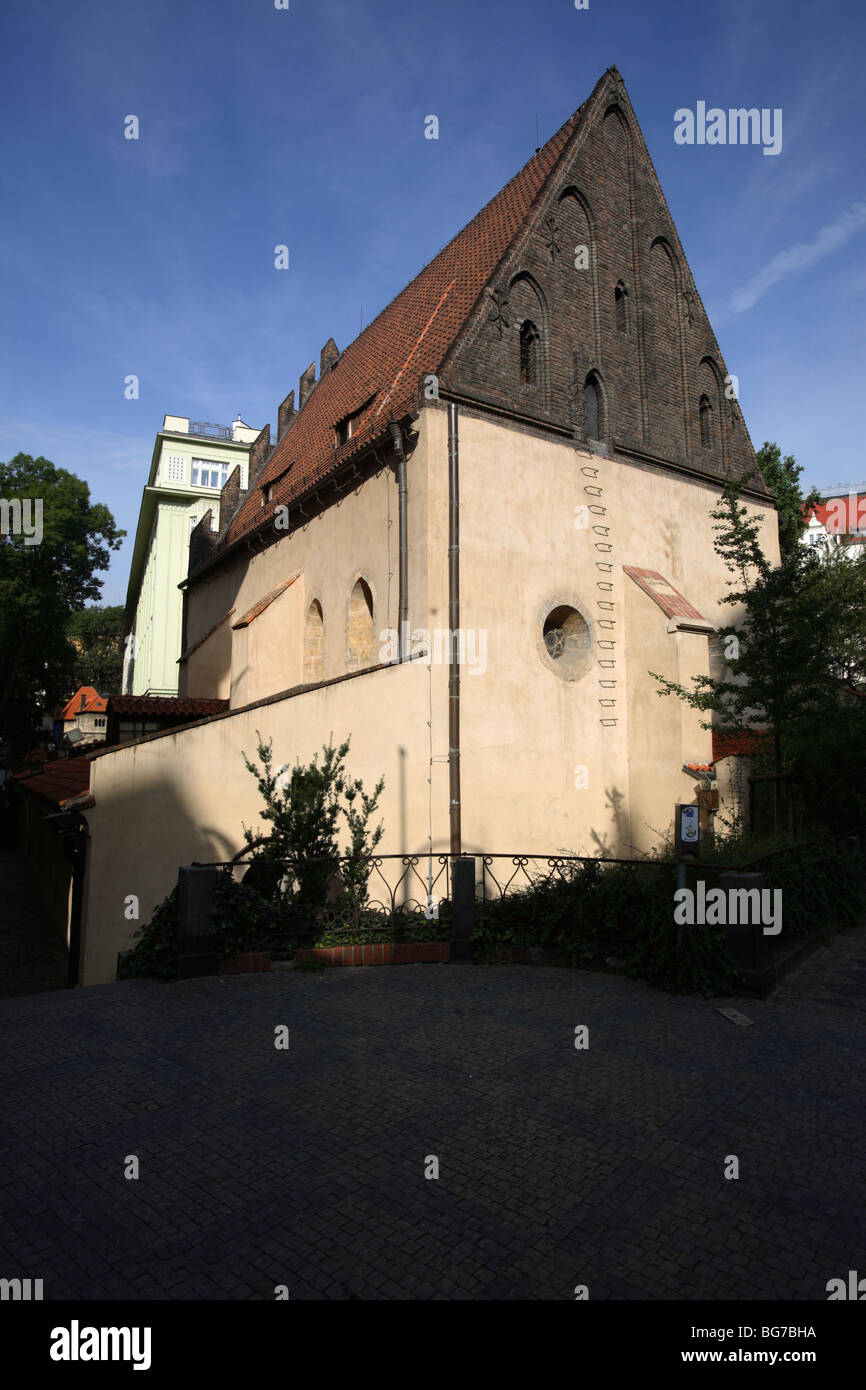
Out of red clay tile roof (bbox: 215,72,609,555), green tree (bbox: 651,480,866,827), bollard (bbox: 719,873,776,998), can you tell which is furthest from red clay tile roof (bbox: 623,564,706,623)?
bollard (bbox: 719,873,776,998)

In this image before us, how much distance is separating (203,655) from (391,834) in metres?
12.0

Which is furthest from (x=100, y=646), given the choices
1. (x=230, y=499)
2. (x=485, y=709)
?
(x=485, y=709)

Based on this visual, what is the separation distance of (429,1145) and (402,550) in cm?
980

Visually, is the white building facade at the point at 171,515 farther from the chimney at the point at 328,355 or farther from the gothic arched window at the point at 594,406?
the gothic arched window at the point at 594,406

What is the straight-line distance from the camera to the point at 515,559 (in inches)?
538

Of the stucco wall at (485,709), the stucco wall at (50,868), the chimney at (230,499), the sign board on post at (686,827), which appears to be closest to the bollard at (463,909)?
the sign board on post at (686,827)

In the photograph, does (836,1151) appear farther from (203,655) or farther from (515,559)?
(203,655)

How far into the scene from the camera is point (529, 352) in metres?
14.8

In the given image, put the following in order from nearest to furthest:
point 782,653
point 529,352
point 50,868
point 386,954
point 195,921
A: point 195,921
point 386,954
point 782,653
point 529,352
point 50,868

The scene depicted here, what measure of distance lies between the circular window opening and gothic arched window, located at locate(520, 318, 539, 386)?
4.38 m

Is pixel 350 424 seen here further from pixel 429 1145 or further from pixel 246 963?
pixel 429 1145
